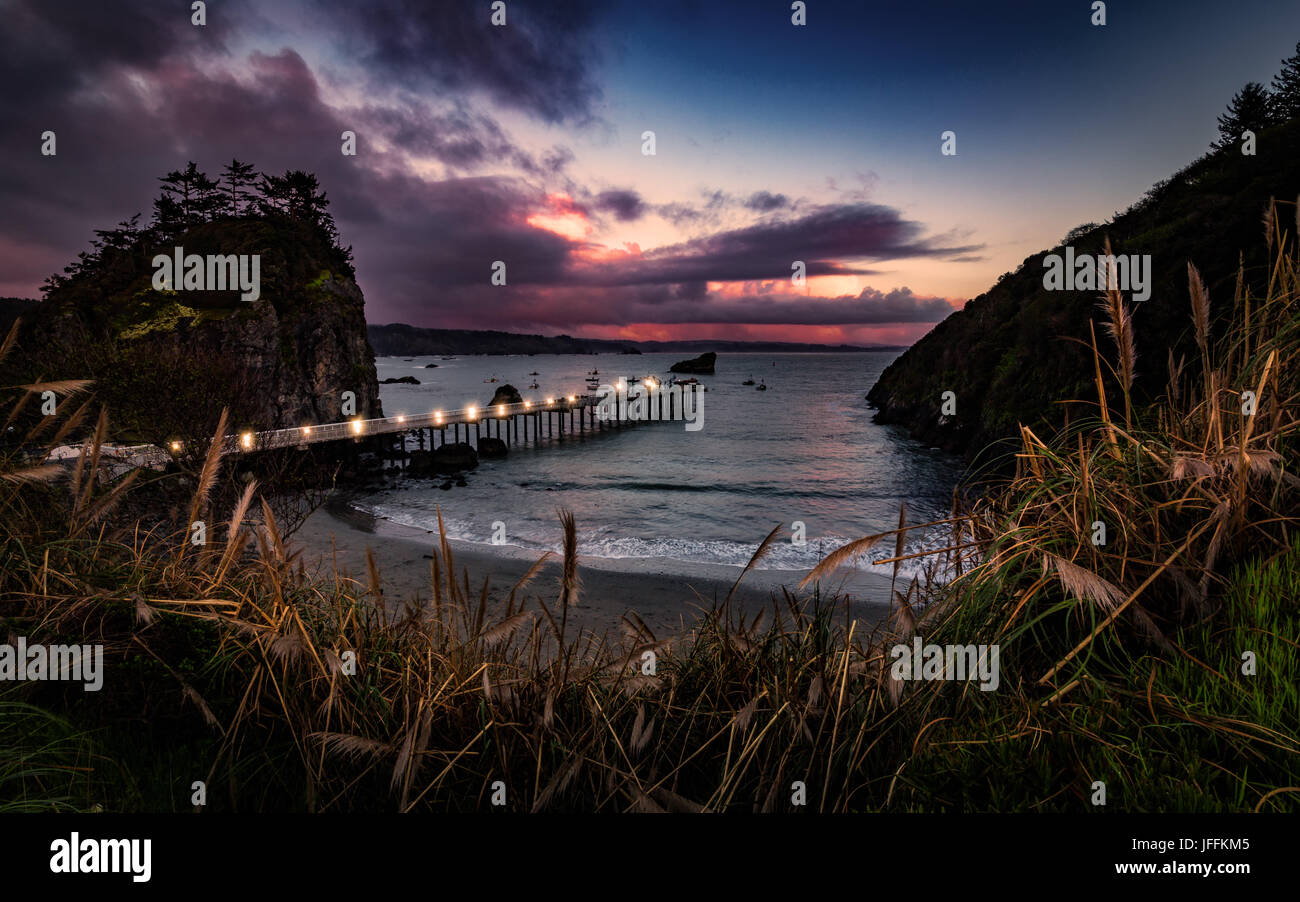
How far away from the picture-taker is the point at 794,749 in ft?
8.43

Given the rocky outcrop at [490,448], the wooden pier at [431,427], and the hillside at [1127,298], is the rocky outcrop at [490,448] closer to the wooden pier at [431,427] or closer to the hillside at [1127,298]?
the wooden pier at [431,427]

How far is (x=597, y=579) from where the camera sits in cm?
1820

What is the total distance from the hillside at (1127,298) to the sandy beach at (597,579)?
8435 mm

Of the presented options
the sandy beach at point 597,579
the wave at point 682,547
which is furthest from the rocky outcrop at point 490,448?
the sandy beach at point 597,579

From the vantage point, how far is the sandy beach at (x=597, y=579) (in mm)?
15453

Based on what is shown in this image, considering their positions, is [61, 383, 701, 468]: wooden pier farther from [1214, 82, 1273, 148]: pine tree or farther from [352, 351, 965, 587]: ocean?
[1214, 82, 1273, 148]: pine tree

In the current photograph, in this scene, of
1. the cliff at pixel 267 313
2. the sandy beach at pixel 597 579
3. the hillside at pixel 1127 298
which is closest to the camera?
the sandy beach at pixel 597 579

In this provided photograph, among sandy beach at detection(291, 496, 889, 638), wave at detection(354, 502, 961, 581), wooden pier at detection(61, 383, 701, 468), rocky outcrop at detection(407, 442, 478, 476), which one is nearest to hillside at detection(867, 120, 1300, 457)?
wave at detection(354, 502, 961, 581)

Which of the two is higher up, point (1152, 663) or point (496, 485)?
point (1152, 663)

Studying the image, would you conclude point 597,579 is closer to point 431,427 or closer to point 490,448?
point 490,448
